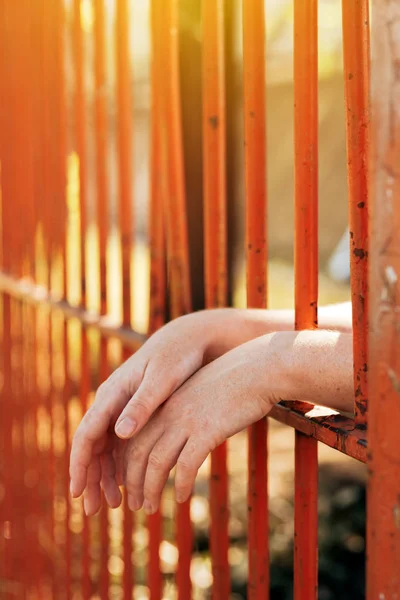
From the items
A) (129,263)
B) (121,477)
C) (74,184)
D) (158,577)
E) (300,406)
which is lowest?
(158,577)

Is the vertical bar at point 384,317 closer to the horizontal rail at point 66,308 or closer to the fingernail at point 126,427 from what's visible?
the fingernail at point 126,427

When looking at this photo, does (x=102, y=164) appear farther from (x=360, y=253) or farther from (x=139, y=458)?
(x=360, y=253)

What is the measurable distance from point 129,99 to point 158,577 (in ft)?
3.75

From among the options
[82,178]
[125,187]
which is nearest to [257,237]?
[125,187]

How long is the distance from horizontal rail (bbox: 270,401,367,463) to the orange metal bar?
0.12 ft

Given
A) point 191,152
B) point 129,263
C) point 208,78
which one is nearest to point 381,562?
point 208,78

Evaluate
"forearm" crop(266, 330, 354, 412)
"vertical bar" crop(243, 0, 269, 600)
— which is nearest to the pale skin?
"forearm" crop(266, 330, 354, 412)

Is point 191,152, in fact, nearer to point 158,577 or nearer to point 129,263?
Answer: point 129,263

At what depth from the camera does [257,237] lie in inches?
50.1

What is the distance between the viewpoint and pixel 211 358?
127 cm

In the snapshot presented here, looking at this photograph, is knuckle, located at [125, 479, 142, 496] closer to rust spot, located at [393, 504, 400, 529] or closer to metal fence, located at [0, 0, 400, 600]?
metal fence, located at [0, 0, 400, 600]

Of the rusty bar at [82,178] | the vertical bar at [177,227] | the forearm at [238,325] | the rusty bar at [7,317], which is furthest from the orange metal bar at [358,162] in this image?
the rusty bar at [7,317]

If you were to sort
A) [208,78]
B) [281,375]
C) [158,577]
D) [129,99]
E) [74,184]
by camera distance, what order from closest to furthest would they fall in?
[281,375], [208,78], [158,577], [129,99], [74,184]

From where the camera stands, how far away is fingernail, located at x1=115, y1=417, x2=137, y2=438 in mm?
1061
